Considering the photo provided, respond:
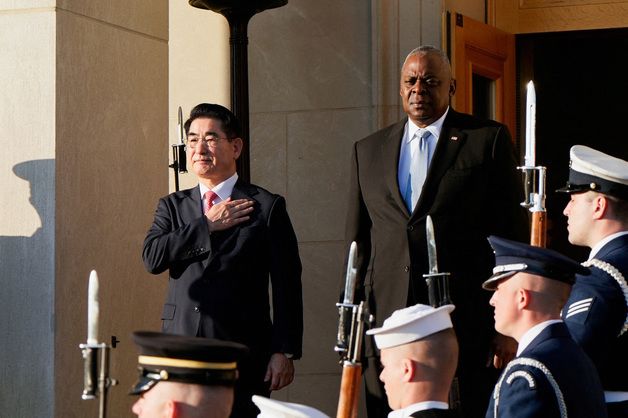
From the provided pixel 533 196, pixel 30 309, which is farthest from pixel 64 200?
pixel 533 196

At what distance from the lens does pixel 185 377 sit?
11.1 feet

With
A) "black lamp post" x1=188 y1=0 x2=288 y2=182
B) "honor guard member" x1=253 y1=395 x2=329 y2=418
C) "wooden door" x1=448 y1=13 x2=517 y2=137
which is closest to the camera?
"honor guard member" x1=253 y1=395 x2=329 y2=418

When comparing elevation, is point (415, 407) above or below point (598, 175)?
below

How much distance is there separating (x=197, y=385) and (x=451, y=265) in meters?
2.81

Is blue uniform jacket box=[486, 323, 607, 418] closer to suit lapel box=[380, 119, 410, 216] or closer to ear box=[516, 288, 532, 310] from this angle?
ear box=[516, 288, 532, 310]

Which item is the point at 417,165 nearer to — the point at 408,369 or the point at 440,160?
the point at 440,160

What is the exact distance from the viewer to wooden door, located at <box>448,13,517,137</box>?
792 cm

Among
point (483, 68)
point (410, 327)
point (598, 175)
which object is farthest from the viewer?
point (483, 68)

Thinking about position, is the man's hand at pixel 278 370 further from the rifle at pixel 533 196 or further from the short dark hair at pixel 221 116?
the rifle at pixel 533 196

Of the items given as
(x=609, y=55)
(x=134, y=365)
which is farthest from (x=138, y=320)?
(x=609, y=55)

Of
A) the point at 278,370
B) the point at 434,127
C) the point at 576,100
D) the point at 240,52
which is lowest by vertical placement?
the point at 278,370

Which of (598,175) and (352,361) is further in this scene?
(598,175)

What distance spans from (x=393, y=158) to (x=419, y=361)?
7.71ft

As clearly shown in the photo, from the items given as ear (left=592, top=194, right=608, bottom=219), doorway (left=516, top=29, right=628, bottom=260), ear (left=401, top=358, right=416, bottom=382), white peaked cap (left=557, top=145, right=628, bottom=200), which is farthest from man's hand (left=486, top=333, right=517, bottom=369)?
doorway (left=516, top=29, right=628, bottom=260)
